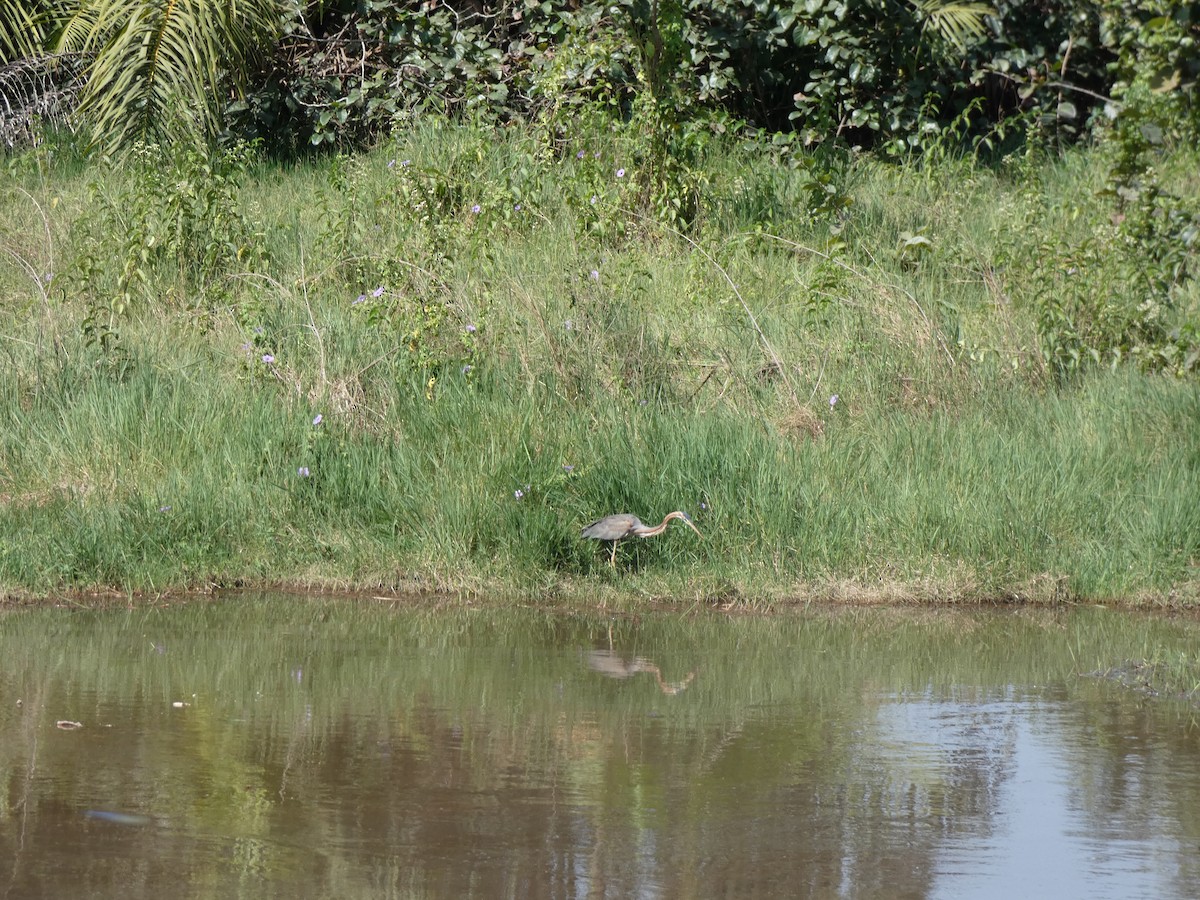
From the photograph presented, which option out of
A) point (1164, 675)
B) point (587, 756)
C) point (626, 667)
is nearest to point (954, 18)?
point (1164, 675)

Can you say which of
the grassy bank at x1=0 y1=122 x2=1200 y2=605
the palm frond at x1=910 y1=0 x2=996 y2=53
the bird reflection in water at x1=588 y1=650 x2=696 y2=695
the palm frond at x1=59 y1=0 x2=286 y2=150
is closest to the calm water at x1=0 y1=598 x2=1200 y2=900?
the bird reflection in water at x1=588 y1=650 x2=696 y2=695

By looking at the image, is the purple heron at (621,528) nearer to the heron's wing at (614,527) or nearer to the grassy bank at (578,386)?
the heron's wing at (614,527)

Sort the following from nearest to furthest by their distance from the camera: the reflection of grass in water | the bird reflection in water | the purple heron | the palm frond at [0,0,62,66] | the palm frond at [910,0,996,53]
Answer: the reflection of grass in water → the bird reflection in water → the purple heron → the palm frond at [910,0,996,53] → the palm frond at [0,0,62,66]

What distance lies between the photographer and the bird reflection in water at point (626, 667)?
5.60 m

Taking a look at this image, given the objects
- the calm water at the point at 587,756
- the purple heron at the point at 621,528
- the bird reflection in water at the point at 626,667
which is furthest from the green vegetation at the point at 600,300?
the bird reflection in water at the point at 626,667

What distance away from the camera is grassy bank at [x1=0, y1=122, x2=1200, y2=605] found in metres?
6.93

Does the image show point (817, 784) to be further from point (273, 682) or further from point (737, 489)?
point (737, 489)

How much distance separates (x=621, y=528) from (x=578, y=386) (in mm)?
1634

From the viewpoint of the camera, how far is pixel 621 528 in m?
6.81

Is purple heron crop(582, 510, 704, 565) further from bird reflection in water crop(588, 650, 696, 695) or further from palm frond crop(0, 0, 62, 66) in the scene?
palm frond crop(0, 0, 62, 66)

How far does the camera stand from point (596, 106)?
35.1ft

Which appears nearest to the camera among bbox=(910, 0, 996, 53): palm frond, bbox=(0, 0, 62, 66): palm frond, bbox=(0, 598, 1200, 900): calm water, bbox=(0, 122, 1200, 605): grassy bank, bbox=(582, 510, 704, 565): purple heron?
bbox=(0, 598, 1200, 900): calm water

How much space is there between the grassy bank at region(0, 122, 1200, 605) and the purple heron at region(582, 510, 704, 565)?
17 centimetres

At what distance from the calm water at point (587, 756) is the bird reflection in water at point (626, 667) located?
0.02 metres
